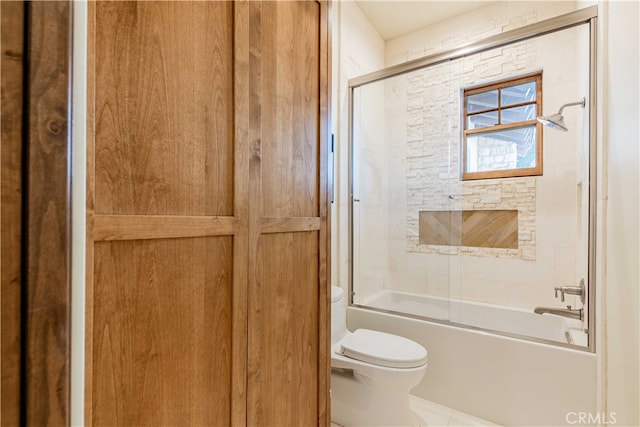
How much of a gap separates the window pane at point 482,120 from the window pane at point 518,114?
0.05 metres

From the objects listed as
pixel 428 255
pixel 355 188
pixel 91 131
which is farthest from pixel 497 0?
pixel 91 131

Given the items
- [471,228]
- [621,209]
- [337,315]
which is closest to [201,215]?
[337,315]

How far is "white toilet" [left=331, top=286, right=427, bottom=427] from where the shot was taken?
1.46 metres

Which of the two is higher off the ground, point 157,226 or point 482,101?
point 482,101

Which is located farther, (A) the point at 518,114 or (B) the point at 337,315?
(A) the point at 518,114

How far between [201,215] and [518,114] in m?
2.42

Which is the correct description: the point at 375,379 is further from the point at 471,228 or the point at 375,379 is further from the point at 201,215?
the point at 471,228

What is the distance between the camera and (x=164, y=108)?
0.64 metres

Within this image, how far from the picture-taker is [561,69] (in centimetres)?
200

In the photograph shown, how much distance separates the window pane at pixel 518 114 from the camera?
217 centimetres

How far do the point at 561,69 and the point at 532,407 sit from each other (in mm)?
2070

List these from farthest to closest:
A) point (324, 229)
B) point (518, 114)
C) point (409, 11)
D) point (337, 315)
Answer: point (409, 11) < point (518, 114) < point (337, 315) < point (324, 229)

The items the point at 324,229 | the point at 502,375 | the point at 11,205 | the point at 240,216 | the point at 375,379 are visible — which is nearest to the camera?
the point at 11,205

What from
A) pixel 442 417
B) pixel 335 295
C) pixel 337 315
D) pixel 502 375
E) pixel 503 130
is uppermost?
pixel 503 130
